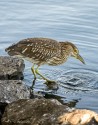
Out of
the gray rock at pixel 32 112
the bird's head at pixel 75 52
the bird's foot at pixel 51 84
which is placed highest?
the bird's head at pixel 75 52

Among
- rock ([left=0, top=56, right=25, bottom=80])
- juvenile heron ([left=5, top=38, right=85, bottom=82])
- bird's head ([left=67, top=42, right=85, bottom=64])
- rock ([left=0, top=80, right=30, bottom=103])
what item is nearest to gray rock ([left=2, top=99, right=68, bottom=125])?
rock ([left=0, top=80, right=30, bottom=103])

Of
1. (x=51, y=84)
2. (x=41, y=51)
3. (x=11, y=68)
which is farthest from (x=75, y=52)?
(x=11, y=68)

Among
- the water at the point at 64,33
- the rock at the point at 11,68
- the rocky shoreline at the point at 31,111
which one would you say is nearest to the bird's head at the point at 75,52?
the water at the point at 64,33

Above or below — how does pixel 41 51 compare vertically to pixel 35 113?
above

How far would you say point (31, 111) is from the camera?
9.43m

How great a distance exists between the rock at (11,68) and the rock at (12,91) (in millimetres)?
1218

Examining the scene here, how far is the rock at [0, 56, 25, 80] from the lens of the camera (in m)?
11.7

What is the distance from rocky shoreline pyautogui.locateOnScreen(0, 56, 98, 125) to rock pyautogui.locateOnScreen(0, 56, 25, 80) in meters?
1.22

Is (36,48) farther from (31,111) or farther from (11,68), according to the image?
(31,111)

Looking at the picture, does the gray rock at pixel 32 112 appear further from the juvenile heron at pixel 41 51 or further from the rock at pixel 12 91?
the juvenile heron at pixel 41 51

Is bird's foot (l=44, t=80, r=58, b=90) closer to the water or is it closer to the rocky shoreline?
the water

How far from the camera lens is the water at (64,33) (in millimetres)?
11664

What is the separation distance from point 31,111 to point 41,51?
2909 millimetres

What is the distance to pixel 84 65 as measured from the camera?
13.1 metres
